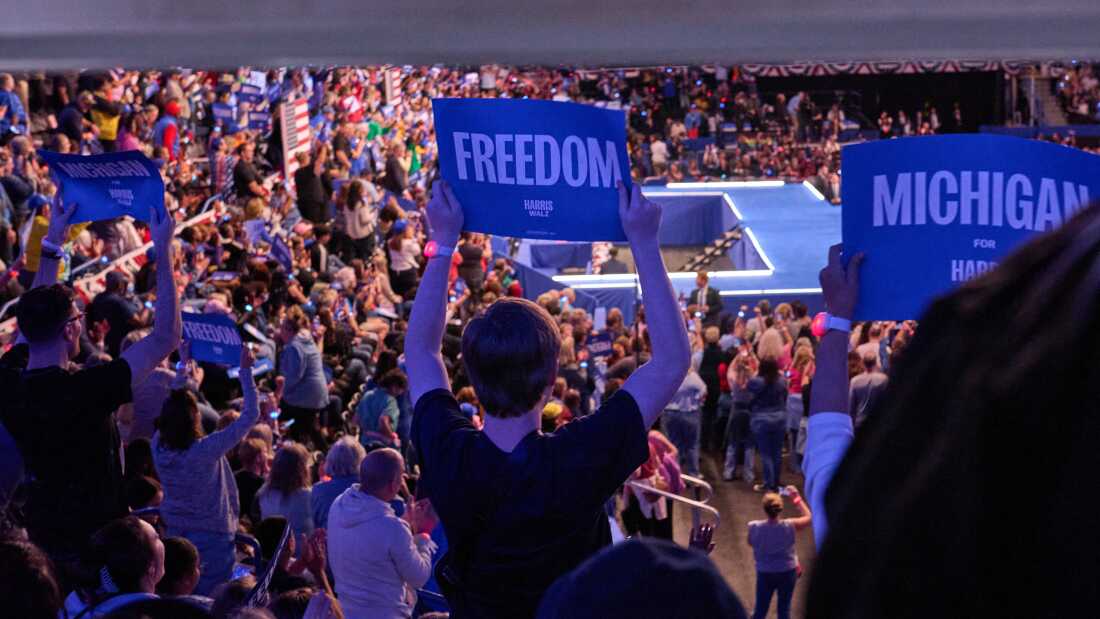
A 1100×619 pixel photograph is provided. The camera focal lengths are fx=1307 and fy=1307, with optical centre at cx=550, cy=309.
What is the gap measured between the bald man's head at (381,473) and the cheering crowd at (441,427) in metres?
0.01

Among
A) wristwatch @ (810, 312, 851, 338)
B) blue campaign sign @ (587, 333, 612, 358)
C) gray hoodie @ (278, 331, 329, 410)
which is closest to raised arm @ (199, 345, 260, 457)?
wristwatch @ (810, 312, 851, 338)

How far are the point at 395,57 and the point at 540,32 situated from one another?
0.26m

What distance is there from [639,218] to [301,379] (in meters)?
6.39

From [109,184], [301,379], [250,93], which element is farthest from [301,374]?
[250,93]

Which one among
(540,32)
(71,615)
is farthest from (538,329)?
(71,615)

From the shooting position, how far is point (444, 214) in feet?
8.48

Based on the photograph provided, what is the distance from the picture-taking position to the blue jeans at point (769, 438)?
33.2 feet

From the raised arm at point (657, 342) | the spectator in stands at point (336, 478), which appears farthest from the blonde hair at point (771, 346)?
the raised arm at point (657, 342)

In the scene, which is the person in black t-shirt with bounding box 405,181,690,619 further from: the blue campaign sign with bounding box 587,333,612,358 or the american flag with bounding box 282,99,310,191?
the american flag with bounding box 282,99,310,191

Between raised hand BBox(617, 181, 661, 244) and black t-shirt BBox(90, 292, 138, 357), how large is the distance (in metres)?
5.96

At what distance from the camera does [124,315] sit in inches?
311

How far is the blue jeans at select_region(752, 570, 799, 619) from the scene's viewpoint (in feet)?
23.3

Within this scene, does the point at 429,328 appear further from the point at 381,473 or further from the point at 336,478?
the point at 336,478

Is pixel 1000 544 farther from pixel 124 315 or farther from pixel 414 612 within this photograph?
pixel 124 315
